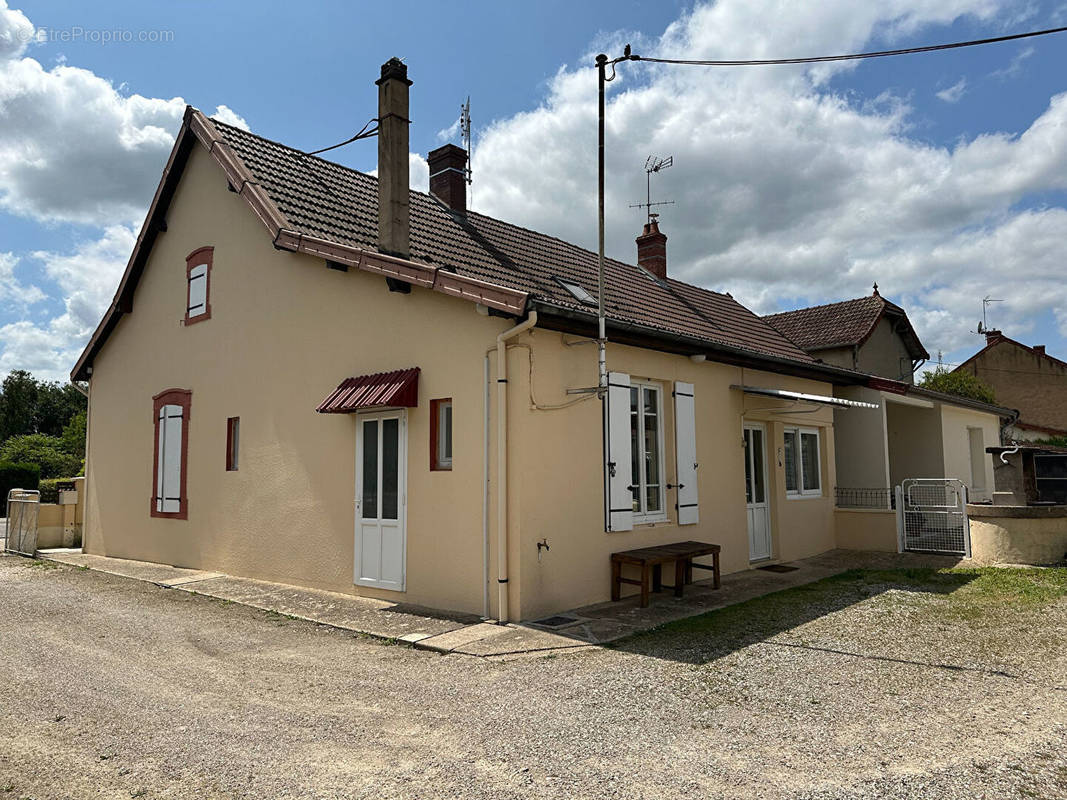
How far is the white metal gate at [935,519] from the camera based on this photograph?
446 inches

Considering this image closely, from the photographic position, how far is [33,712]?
4.94 meters

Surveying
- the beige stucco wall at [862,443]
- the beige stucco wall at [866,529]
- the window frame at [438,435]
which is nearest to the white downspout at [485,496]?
the window frame at [438,435]

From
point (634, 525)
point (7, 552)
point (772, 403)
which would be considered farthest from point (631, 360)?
point (7, 552)

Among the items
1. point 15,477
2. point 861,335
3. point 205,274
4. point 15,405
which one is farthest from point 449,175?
point 15,405

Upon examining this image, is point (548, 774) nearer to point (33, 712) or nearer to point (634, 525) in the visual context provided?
point (33, 712)

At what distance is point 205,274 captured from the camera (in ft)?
38.4

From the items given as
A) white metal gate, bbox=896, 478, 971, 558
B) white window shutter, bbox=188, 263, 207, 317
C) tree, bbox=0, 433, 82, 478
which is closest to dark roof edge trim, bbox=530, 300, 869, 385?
white metal gate, bbox=896, 478, 971, 558

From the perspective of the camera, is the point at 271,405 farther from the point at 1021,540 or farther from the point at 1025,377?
the point at 1025,377

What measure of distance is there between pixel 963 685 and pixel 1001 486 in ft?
22.6

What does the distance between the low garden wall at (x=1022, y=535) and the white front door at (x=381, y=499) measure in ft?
26.4

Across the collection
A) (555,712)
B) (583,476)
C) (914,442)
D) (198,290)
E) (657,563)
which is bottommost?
(555,712)

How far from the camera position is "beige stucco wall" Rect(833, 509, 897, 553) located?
12297mm

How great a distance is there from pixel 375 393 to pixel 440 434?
876 mm

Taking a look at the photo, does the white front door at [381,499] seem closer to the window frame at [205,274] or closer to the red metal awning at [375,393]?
the red metal awning at [375,393]
